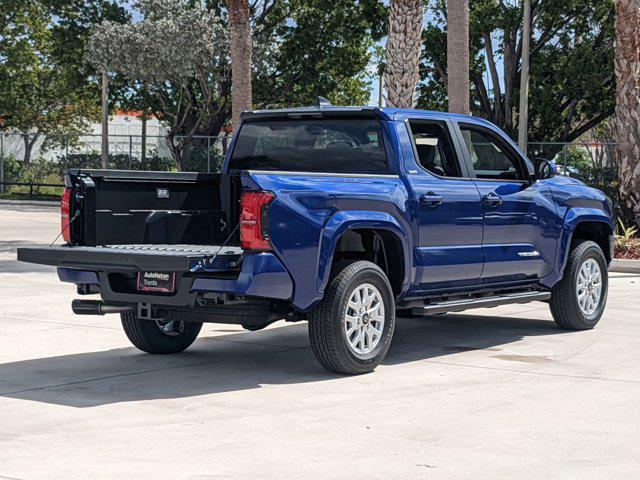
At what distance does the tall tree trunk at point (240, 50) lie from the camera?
25.3 m

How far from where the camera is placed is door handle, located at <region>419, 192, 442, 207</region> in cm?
974

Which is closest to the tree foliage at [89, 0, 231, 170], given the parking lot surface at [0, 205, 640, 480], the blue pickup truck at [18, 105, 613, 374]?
the parking lot surface at [0, 205, 640, 480]

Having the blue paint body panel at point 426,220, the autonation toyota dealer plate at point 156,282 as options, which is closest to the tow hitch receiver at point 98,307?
the autonation toyota dealer plate at point 156,282

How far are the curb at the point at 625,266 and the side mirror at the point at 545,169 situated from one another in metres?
8.61

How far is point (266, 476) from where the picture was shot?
19.9 ft

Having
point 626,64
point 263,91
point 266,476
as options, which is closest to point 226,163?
point 266,476

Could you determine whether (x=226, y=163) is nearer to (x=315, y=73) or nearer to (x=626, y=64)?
(x=626, y=64)

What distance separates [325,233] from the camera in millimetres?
8758

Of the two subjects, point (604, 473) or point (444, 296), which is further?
point (444, 296)

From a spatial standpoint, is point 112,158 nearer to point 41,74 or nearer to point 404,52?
point 41,74

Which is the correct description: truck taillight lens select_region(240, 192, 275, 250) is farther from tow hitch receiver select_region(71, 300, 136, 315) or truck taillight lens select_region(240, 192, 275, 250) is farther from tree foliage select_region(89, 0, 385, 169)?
tree foliage select_region(89, 0, 385, 169)

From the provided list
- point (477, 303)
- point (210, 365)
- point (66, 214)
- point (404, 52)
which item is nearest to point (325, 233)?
point (210, 365)

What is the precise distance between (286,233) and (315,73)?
39090 mm

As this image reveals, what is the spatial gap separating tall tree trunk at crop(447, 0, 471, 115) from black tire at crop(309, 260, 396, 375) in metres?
13.0
